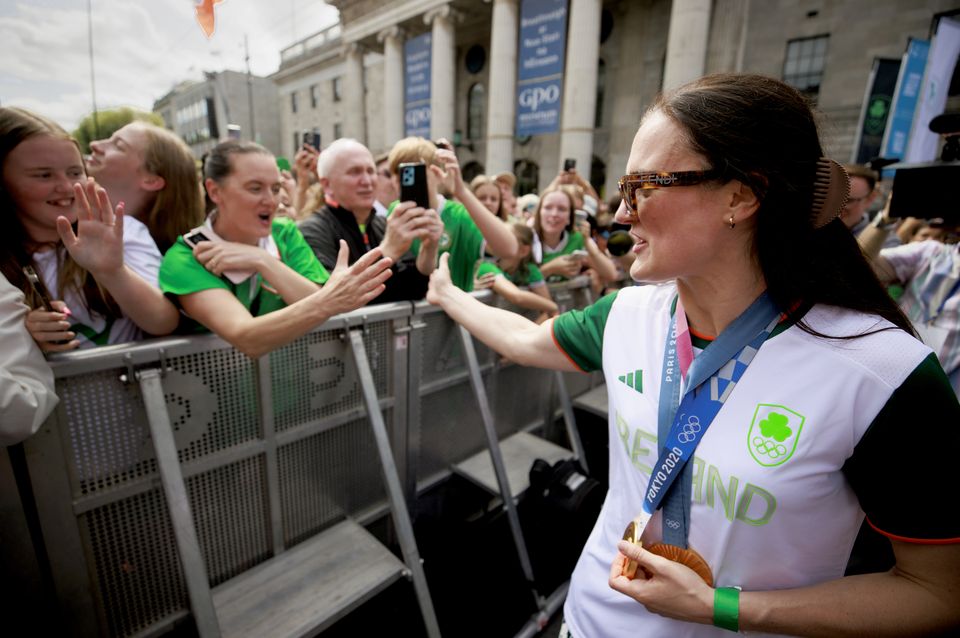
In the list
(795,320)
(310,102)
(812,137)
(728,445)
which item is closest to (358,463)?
(728,445)

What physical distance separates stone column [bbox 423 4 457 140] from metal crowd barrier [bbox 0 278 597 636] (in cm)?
2190

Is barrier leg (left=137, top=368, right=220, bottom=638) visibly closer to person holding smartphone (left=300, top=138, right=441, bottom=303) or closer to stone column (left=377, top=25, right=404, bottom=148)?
person holding smartphone (left=300, top=138, right=441, bottom=303)

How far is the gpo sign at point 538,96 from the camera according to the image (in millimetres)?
15766

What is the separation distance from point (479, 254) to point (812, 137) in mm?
2483

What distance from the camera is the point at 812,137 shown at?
106 centimetres

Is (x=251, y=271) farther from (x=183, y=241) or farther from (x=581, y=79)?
(x=581, y=79)

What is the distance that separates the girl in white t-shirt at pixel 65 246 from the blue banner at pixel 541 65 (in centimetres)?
1602

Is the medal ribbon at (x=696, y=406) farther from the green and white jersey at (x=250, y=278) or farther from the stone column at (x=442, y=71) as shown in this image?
the stone column at (x=442, y=71)

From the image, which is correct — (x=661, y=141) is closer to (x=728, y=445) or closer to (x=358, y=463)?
(x=728, y=445)

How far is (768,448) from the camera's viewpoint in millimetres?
1017

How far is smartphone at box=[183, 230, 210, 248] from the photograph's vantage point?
1.95 meters

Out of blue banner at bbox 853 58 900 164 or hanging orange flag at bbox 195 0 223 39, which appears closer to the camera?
hanging orange flag at bbox 195 0 223 39

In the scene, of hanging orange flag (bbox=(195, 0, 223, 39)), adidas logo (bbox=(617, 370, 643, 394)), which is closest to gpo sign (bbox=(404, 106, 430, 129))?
hanging orange flag (bbox=(195, 0, 223, 39))


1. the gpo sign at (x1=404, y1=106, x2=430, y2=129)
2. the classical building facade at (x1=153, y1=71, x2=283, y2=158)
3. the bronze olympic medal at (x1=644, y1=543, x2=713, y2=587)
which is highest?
the classical building facade at (x1=153, y1=71, x2=283, y2=158)
